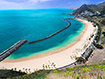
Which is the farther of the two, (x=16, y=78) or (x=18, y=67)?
(x=18, y=67)

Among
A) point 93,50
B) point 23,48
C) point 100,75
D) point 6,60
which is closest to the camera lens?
point 100,75

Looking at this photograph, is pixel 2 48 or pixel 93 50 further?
pixel 2 48

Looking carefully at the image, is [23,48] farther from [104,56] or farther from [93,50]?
[104,56]

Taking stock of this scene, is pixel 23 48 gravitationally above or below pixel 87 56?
above

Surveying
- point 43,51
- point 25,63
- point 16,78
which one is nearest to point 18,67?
point 25,63

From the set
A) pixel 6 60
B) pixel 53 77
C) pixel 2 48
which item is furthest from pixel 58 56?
pixel 2 48

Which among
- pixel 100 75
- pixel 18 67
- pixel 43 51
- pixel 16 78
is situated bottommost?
pixel 100 75

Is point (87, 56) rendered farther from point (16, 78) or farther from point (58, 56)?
point (16, 78)

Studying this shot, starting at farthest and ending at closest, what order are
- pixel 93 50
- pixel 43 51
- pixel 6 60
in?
pixel 43 51, pixel 93 50, pixel 6 60

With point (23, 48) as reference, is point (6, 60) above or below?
below
